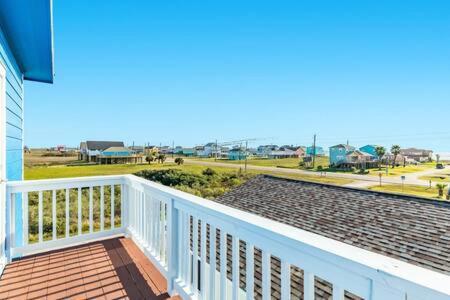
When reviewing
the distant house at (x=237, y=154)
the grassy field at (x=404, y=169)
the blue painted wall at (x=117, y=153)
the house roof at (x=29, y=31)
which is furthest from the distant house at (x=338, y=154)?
the house roof at (x=29, y=31)

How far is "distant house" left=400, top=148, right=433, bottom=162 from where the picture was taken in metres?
33.5

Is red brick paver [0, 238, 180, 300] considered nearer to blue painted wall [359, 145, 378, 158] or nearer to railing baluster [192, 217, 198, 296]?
railing baluster [192, 217, 198, 296]

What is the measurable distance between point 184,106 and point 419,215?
2772 cm

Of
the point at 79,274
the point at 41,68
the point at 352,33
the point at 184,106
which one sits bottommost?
the point at 79,274

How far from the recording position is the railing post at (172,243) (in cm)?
Answer: 220

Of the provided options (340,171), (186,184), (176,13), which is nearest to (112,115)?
(186,184)

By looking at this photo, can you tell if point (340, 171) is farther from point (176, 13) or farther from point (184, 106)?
point (176, 13)

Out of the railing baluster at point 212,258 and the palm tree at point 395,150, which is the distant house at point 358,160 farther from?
the railing baluster at point 212,258

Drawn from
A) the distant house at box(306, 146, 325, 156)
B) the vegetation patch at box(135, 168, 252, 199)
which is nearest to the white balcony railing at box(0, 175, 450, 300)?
the vegetation patch at box(135, 168, 252, 199)

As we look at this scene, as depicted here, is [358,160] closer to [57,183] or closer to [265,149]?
[265,149]

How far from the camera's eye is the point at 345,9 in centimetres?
1595

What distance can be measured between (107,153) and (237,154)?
2255cm

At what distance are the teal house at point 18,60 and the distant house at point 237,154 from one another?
32.6 m

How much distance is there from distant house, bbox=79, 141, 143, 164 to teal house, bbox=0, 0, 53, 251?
1448 centimetres
